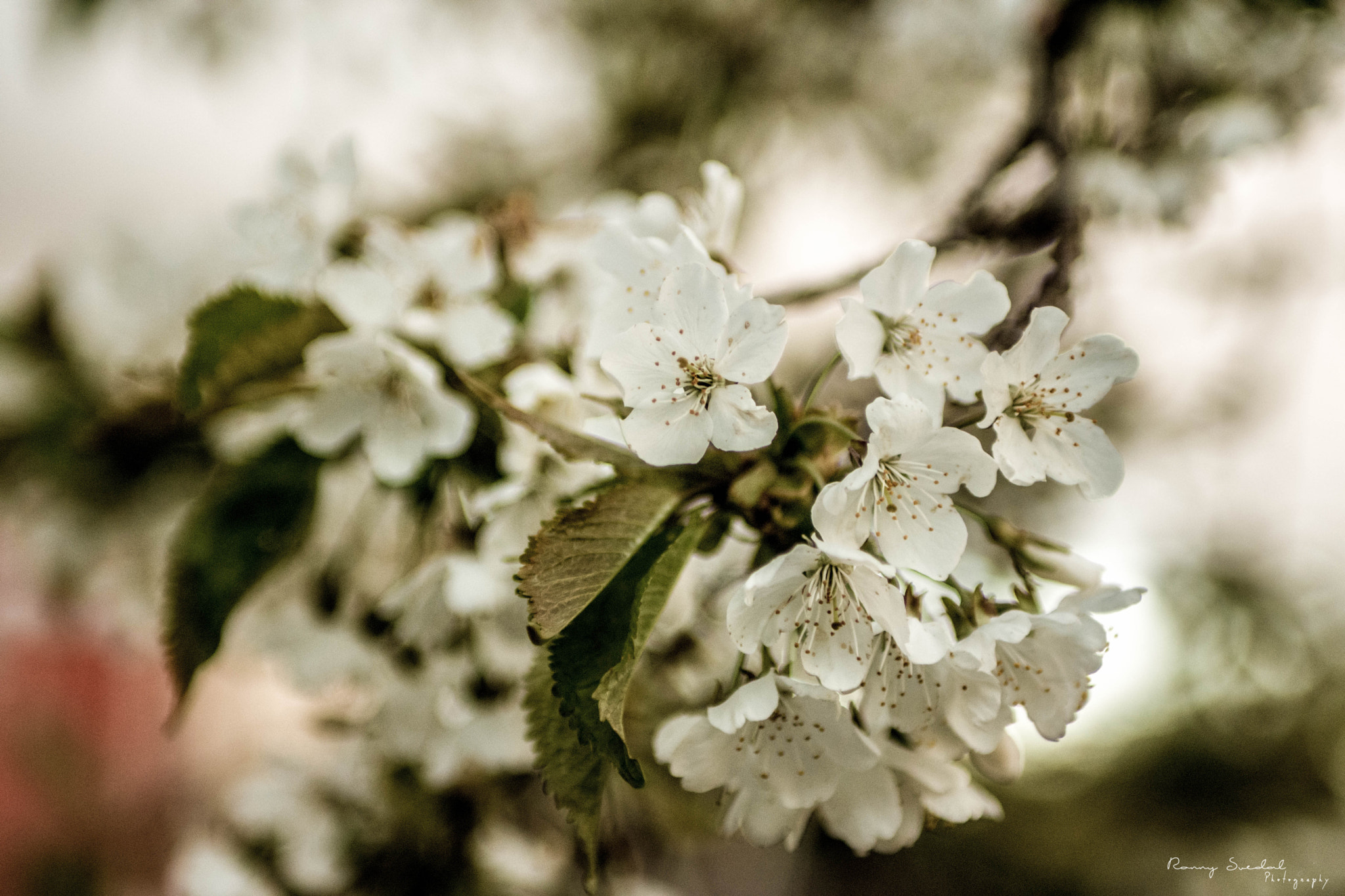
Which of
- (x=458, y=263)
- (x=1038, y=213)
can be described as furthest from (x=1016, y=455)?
(x=458, y=263)

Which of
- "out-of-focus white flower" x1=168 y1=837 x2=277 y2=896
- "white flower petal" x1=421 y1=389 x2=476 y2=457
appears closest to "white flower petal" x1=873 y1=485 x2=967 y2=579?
"white flower petal" x1=421 y1=389 x2=476 y2=457

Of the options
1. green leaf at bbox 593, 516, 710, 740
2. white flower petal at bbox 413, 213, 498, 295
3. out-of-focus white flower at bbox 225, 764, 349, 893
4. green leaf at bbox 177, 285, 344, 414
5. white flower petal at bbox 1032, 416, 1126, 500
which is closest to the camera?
green leaf at bbox 593, 516, 710, 740

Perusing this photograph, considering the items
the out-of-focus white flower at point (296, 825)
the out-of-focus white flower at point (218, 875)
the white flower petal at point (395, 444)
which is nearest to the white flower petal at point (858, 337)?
the white flower petal at point (395, 444)

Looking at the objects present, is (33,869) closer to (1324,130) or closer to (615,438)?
(615,438)

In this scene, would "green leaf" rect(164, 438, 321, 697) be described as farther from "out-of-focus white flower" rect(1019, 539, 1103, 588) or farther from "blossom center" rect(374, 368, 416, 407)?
"out-of-focus white flower" rect(1019, 539, 1103, 588)

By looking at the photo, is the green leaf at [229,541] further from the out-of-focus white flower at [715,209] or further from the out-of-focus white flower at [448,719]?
the out-of-focus white flower at [715,209]
